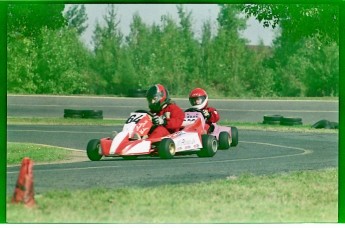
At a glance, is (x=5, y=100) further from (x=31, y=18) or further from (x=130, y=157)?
(x=130, y=157)

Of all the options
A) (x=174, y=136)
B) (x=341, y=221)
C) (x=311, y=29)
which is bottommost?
(x=341, y=221)

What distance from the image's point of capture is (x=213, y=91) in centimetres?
1895

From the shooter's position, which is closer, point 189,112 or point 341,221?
point 341,221

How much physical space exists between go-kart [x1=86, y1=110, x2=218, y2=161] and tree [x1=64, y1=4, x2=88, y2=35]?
1.84m

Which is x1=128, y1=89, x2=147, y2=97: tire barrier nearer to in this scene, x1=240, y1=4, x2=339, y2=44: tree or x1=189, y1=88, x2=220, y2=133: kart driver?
x1=189, y1=88, x2=220, y2=133: kart driver

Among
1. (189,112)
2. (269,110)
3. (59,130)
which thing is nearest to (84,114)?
(59,130)

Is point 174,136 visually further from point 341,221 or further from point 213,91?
point 341,221

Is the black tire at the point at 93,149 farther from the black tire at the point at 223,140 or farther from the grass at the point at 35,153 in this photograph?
the black tire at the point at 223,140

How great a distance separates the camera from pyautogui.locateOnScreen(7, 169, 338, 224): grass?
16.0 m

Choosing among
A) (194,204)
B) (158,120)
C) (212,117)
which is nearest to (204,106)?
(212,117)

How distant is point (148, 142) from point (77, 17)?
8.55ft

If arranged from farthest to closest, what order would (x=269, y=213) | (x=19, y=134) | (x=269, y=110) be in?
(x=269, y=110) → (x=19, y=134) → (x=269, y=213)

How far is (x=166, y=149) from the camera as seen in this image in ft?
60.7

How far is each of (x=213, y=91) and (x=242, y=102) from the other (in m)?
0.60
